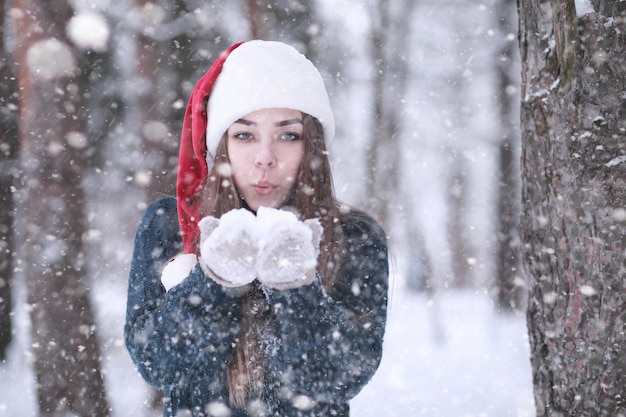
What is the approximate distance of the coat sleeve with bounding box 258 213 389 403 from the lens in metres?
1.75

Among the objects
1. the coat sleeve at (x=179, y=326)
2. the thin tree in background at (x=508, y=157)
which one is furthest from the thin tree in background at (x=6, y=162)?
the thin tree in background at (x=508, y=157)

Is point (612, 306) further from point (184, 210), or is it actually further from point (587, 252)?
point (184, 210)

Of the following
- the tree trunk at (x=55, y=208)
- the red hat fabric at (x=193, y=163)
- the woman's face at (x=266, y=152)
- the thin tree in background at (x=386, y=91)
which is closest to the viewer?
the woman's face at (x=266, y=152)

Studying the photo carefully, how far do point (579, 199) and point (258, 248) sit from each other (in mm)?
1212

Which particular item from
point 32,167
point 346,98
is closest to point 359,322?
point 32,167

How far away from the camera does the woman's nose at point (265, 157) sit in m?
2.04

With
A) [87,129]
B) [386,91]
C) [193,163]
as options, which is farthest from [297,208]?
[386,91]

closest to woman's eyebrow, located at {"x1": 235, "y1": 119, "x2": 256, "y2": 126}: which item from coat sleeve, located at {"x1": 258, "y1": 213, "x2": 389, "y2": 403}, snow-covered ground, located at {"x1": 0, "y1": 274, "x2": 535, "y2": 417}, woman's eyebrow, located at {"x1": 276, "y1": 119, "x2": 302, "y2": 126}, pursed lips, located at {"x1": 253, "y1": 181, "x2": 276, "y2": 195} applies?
woman's eyebrow, located at {"x1": 276, "y1": 119, "x2": 302, "y2": 126}

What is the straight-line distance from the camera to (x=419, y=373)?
641 centimetres

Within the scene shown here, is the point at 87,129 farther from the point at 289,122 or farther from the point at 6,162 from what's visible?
the point at 289,122

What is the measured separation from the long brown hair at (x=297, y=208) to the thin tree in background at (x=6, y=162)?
2722 millimetres

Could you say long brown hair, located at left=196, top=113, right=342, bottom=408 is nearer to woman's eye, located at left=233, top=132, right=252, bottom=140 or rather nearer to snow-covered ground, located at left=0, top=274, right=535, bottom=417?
woman's eye, located at left=233, top=132, right=252, bottom=140

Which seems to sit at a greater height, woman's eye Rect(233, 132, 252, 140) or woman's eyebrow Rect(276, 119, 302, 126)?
woman's eyebrow Rect(276, 119, 302, 126)

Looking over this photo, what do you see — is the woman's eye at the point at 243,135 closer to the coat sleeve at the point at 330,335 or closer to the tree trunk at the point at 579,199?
the coat sleeve at the point at 330,335
